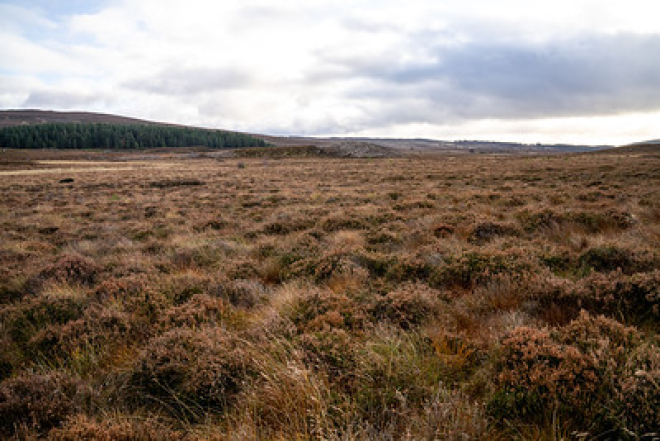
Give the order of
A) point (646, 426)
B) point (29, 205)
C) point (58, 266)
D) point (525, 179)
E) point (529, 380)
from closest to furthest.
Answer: point (646, 426)
point (529, 380)
point (58, 266)
point (29, 205)
point (525, 179)

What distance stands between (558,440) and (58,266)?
778cm

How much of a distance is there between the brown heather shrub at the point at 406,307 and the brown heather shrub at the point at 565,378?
119 centimetres

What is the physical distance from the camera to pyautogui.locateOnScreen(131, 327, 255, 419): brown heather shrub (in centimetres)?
296

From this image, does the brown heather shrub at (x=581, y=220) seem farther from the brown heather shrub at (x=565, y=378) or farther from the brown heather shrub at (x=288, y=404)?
the brown heather shrub at (x=288, y=404)

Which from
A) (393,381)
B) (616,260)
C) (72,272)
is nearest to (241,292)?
(393,381)

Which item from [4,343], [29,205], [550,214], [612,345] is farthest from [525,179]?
[29,205]

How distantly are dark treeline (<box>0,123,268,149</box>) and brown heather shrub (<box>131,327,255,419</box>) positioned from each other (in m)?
143

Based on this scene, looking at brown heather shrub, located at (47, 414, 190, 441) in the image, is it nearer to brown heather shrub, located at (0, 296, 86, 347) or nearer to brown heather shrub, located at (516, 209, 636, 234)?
brown heather shrub, located at (0, 296, 86, 347)

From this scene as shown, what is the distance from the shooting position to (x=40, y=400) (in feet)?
9.11

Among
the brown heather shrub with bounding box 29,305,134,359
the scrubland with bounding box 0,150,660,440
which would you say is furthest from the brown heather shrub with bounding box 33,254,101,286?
the brown heather shrub with bounding box 29,305,134,359

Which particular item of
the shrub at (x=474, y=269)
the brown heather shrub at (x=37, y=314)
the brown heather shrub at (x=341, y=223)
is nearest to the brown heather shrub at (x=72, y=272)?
the brown heather shrub at (x=37, y=314)

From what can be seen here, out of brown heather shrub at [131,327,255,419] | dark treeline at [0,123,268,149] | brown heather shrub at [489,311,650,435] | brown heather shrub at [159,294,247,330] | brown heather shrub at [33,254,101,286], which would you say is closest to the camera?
brown heather shrub at [489,311,650,435]

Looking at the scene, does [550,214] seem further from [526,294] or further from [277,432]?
[277,432]

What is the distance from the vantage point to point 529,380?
266 centimetres
